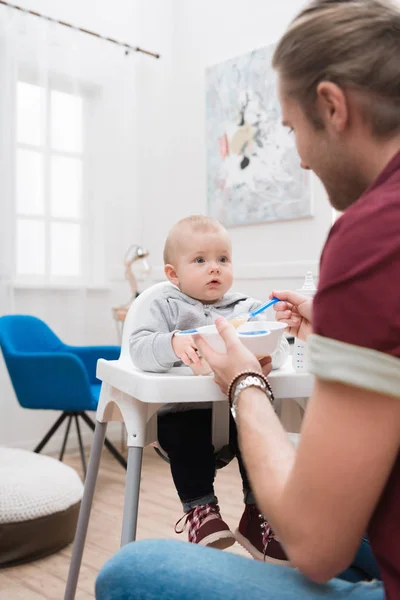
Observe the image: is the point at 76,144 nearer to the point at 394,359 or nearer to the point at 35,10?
the point at 35,10

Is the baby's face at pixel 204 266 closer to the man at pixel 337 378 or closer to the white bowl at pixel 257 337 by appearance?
the white bowl at pixel 257 337

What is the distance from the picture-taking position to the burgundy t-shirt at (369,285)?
0.62 metres

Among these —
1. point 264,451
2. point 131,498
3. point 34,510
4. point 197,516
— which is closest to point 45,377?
point 34,510

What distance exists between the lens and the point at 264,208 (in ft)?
12.3

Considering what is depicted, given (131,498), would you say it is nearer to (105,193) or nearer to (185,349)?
(185,349)

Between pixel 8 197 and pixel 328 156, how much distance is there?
10.1 ft

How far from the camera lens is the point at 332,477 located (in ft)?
2.14

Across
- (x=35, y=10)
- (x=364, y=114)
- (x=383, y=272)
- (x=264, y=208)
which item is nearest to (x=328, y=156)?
(x=364, y=114)

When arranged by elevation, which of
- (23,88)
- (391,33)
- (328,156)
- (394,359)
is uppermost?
(23,88)

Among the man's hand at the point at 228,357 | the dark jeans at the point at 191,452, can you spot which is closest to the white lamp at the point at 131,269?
the dark jeans at the point at 191,452

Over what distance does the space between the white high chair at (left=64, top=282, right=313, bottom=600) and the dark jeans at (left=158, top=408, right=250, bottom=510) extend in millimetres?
24

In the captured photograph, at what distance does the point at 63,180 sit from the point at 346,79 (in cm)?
338

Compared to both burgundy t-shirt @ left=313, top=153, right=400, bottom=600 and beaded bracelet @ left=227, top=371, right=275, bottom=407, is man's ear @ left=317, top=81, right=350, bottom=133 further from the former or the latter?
beaded bracelet @ left=227, top=371, right=275, bottom=407

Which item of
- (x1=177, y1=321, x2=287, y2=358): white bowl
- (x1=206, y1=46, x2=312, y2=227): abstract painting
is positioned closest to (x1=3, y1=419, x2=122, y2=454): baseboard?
(x1=206, y1=46, x2=312, y2=227): abstract painting
